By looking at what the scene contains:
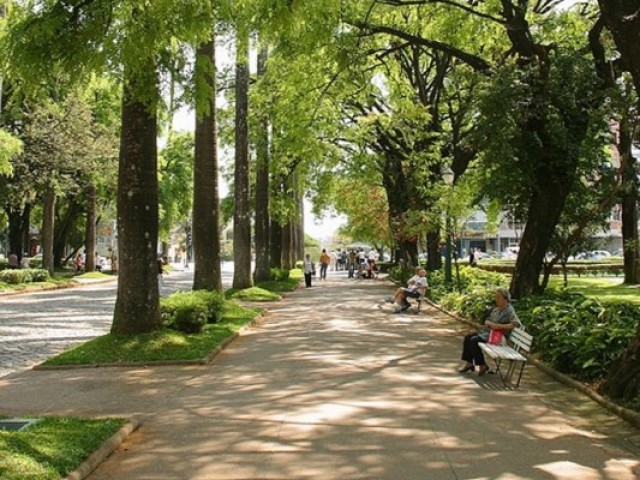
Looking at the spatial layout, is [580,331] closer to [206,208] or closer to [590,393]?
[590,393]

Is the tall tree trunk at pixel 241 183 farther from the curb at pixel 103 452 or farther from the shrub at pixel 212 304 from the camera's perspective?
the curb at pixel 103 452

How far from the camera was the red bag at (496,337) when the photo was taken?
10.5m

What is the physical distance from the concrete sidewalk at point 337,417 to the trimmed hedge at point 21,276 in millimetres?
21509

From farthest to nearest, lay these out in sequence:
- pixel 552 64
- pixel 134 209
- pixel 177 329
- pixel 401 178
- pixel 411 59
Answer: pixel 401 178
pixel 411 59
pixel 552 64
pixel 177 329
pixel 134 209

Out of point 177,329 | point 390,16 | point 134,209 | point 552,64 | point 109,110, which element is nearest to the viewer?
point 134,209

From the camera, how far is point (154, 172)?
1233 centimetres

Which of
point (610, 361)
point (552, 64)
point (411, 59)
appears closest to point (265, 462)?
point (610, 361)

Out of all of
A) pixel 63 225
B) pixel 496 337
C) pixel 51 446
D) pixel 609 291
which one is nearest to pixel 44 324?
pixel 496 337

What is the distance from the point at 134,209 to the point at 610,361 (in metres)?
7.74

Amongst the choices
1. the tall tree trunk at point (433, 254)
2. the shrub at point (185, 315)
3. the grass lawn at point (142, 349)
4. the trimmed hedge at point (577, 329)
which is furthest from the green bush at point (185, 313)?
the tall tree trunk at point (433, 254)

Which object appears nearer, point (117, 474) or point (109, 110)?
point (117, 474)

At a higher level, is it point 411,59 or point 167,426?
point 411,59

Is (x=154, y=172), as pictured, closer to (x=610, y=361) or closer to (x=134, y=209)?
(x=134, y=209)

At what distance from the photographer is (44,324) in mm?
17047
